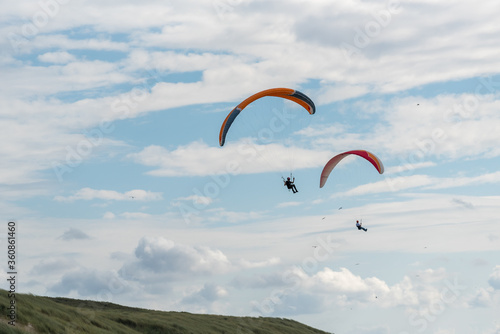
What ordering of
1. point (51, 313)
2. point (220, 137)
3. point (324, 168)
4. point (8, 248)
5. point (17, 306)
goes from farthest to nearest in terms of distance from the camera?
point (324, 168)
point (220, 137)
point (51, 313)
point (17, 306)
point (8, 248)

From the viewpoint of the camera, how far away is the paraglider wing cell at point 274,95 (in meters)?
53.2

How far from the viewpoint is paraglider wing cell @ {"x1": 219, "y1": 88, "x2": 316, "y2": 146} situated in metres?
53.2

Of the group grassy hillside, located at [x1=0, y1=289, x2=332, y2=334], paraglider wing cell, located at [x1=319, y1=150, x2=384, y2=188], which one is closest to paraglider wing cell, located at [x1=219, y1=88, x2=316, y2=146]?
paraglider wing cell, located at [x1=319, y1=150, x2=384, y2=188]

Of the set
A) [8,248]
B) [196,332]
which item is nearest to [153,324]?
[196,332]

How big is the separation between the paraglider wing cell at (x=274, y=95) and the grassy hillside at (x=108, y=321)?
19.5 metres

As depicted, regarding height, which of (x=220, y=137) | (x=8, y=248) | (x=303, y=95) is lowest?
(x=8, y=248)

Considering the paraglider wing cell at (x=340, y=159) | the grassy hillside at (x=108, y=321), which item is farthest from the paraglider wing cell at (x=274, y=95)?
the grassy hillside at (x=108, y=321)

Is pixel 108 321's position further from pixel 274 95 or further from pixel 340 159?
pixel 340 159

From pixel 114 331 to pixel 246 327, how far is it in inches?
1246

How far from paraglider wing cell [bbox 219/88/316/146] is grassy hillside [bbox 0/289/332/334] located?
19453 mm

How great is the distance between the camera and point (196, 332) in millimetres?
66875

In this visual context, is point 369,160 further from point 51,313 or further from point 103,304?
point 103,304

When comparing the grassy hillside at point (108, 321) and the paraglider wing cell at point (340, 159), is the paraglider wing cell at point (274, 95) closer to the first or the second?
the paraglider wing cell at point (340, 159)

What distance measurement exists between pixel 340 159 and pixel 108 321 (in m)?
27.7
